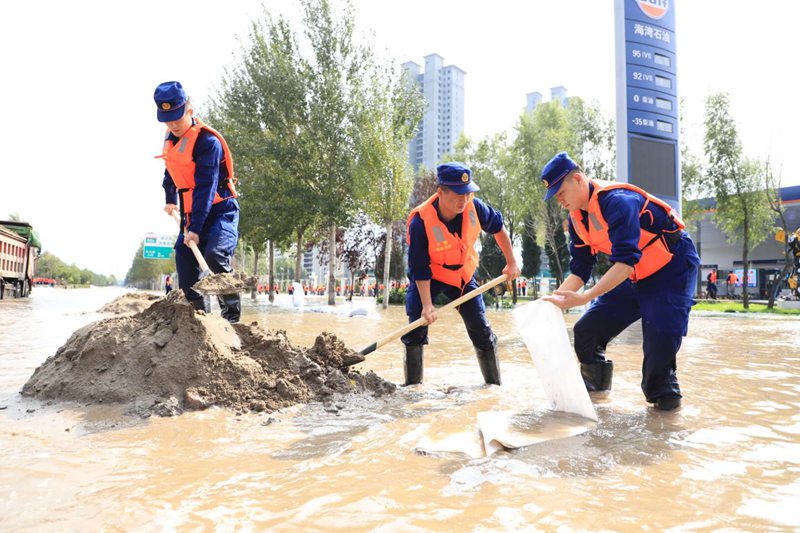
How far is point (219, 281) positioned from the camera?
337 cm

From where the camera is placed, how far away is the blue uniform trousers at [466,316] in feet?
12.3

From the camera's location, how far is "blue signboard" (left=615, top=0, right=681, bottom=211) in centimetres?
1051

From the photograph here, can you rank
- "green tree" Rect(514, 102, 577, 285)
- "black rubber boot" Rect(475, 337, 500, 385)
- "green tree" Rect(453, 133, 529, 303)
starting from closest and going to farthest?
"black rubber boot" Rect(475, 337, 500, 385) < "green tree" Rect(514, 102, 577, 285) < "green tree" Rect(453, 133, 529, 303)

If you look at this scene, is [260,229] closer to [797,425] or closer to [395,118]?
[395,118]

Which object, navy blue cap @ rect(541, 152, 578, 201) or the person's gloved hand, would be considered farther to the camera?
the person's gloved hand

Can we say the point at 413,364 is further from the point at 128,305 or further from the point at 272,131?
the point at 272,131

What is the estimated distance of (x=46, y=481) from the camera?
5.98ft

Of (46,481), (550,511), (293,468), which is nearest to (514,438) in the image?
(550,511)

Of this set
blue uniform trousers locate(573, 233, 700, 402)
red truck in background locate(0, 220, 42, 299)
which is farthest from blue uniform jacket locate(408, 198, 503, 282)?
red truck in background locate(0, 220, 42, 299)

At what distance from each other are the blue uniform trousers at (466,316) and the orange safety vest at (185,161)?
1.77 metres

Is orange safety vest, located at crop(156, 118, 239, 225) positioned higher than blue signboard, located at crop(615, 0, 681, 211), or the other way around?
blue signboard, located at crop(615, 0, 681, 211)

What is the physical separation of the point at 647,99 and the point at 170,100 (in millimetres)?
10413

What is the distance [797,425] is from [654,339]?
33.0 inches

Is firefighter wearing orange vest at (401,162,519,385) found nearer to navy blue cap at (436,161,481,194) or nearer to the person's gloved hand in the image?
navy blue cap at (436,161,481,194)
